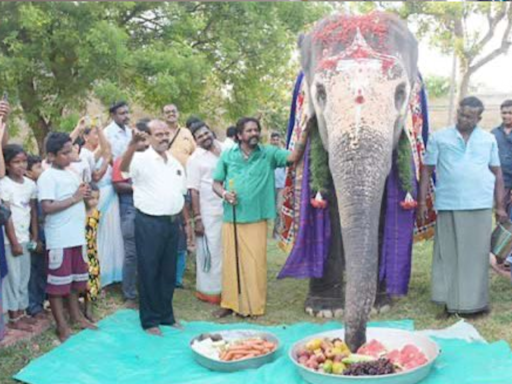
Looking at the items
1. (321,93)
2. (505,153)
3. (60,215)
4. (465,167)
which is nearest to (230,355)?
(60,215)

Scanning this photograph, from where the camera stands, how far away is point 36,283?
5.17m

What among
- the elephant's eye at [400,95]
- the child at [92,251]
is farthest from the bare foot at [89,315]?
the elephant's eye at [400,95]

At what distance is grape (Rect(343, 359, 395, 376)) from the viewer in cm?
377

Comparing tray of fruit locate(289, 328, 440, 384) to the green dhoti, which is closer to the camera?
tray of fruit locate(289, 328, 440, 384)

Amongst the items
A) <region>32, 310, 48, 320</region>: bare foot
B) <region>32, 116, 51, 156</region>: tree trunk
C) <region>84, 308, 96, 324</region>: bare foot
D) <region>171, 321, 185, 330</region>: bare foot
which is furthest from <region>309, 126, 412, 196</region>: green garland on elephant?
<region>32, 116, 51, 156</region>: tree trunk

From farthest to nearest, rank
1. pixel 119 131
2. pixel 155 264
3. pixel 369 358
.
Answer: pixel 119 131, pixel 155 264, pixel 369 358

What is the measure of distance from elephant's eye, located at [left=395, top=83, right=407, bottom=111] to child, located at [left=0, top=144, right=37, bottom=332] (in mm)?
2476

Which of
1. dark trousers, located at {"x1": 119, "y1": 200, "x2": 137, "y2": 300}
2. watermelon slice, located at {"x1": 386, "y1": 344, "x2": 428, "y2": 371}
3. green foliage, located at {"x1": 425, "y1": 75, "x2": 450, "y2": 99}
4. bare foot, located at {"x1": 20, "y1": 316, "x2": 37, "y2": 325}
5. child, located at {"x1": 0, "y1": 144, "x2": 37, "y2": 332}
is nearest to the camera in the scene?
watermelon slice, located at {"x1": 386, "y1": 344, "x2": 428, "y2": 371}

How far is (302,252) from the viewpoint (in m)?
5.68

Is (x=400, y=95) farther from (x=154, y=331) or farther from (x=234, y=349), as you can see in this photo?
(x=154, y=331)

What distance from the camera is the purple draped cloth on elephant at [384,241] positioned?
18.1 feet

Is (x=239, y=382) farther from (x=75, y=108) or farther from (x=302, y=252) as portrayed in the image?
(x=75, y=108)

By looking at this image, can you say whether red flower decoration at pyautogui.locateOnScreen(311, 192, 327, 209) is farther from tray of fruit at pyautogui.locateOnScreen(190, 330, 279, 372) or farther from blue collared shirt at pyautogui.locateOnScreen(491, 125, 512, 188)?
blue collared shirt at pyautogui.locateOnScreen(491, 125, 512, 188)

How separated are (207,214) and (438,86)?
25.0 metres
